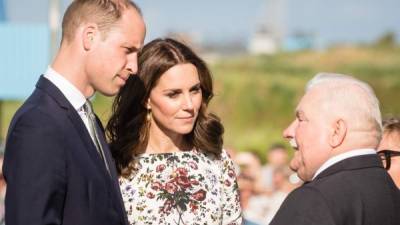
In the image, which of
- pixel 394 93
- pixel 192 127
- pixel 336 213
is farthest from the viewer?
pixel 394 93

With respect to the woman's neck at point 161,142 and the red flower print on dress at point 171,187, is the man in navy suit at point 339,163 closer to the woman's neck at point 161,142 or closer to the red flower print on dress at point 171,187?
the red flower print on dress at point 171,187

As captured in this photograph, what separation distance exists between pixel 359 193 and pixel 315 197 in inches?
4.8

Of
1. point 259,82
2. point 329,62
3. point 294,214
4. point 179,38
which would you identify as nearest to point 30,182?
point 294,214

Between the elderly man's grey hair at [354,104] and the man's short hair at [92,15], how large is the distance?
0.63 m

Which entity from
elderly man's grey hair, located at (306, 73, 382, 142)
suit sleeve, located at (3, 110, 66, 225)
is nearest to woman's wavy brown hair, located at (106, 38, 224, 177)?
suit sleeve, located at (3, 110, 66, 225)

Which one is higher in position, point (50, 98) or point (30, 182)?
point (50, 98)

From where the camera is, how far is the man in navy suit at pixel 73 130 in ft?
6.36

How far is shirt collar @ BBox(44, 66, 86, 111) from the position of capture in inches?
82.6

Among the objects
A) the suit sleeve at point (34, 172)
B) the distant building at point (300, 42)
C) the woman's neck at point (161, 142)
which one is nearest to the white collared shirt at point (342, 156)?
the suit sleeve at point (34, 172)

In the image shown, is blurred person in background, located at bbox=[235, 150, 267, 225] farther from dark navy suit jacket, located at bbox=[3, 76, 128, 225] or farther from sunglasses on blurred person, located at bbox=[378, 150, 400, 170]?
dark navy suit jacket, located at bbox=[3, 76, 128, 225]

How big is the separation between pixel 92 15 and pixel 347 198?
0.87 m

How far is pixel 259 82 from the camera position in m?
19.8

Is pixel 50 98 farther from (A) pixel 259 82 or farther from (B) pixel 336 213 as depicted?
(A) pixel 259 82

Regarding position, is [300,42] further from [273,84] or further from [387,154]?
[387,154]
